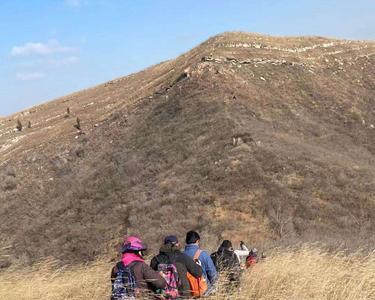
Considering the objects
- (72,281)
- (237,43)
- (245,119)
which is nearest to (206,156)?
(245,119)

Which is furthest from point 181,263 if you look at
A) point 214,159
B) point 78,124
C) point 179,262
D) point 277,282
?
point 78,124

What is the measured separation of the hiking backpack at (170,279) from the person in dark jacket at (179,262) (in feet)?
0.22

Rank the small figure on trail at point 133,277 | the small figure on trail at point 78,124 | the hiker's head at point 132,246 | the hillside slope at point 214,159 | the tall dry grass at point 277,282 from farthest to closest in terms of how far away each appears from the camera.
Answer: the small figure on trail at point 78,124 → the hillside slope at point 214,159 → the tall dry grass at point 277,282 → the hiker's head at point 132,246 → the small figure on trail at point 133,277

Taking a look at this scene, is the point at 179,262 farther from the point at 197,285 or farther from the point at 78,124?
the point at 78,124

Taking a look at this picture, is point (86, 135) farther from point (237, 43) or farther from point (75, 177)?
point (237, 43)

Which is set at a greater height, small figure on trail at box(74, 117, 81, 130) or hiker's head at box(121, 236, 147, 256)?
hiker's head at box(121, 236, 147, 256)

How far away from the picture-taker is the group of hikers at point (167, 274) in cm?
512

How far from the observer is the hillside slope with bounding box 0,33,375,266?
21.9 meters

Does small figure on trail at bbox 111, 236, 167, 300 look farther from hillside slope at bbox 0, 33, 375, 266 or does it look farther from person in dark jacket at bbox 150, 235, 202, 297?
hillside slope at bbox 0, 33, 375, 266

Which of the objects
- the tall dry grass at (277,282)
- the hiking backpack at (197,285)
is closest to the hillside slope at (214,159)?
the tall dry grass at (277,282)

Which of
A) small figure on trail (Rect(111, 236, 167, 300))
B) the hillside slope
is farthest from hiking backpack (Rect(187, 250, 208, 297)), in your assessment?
the hillside slope

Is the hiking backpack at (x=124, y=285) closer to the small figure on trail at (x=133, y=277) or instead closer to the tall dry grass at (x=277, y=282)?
the small figure on trail at (x=133, y=277)

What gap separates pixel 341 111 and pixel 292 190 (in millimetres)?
16430

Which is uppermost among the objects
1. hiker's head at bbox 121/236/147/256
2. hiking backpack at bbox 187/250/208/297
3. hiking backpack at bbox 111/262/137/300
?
hiker's head at bbox 121/236/147/256
